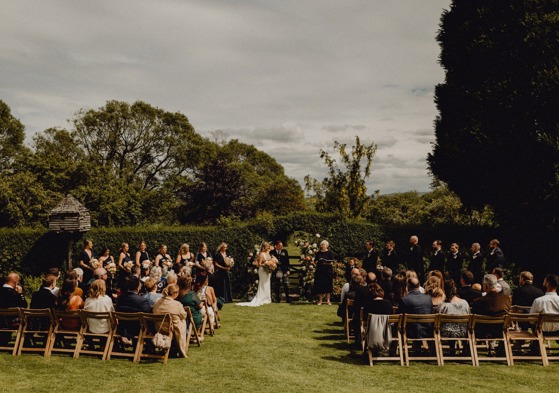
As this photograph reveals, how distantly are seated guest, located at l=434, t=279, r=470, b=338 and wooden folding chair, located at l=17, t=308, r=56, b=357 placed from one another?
7.62 m

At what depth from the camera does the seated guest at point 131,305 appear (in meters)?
9.31

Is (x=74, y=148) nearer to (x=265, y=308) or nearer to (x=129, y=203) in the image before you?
(x=129, y=203)

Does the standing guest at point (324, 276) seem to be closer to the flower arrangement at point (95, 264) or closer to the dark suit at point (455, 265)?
the dark suit at point (455, 265)

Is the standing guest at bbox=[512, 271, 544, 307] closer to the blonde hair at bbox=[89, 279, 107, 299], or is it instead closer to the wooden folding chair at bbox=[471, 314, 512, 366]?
the wooden folding chair at bbox=[471, 314, 512, 366]

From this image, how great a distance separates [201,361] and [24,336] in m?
3.67

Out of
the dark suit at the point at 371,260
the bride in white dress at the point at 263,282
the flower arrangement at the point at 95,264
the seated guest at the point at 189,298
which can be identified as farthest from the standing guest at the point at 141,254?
the dark suit at the point at 371,260

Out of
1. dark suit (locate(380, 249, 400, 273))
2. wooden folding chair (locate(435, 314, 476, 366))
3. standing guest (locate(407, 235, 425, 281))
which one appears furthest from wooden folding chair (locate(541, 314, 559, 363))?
dark suit (locate(380, 249, 400, 273))

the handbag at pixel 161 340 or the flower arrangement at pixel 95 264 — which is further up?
the flower arrangement at pixel 95 264

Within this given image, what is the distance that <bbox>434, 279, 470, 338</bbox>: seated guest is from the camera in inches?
359

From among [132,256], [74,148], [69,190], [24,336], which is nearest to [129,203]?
[69,190]

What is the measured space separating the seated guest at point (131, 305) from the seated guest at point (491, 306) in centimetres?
659

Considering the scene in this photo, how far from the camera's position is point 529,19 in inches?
664

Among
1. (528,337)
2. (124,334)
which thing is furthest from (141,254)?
(528,337)

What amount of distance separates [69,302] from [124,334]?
1296 millimetres
